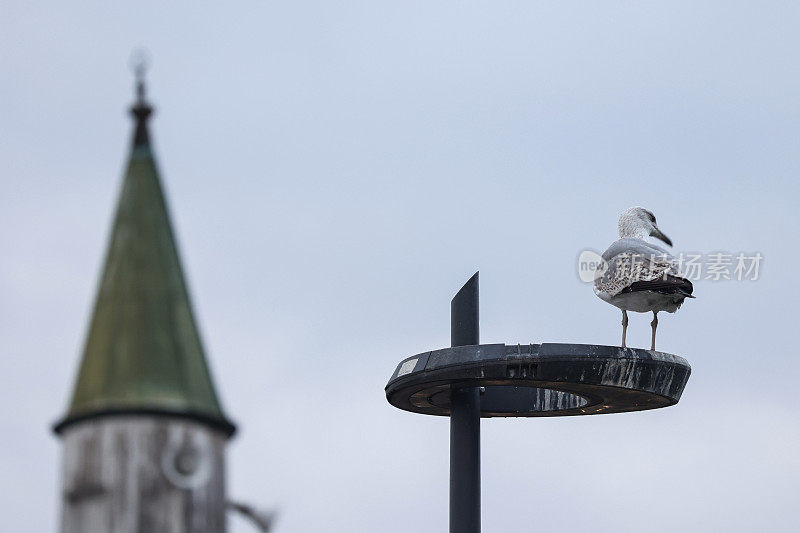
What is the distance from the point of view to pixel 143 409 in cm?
1046

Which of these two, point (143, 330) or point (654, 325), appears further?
point (654, 325)

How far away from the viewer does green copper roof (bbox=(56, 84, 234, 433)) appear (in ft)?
34.8

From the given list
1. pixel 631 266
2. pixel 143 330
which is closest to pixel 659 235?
pixel 631 266

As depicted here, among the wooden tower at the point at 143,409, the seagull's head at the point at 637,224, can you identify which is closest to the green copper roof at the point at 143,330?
the wooden tower at the point at 143,409

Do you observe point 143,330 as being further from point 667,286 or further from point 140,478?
point 667,286

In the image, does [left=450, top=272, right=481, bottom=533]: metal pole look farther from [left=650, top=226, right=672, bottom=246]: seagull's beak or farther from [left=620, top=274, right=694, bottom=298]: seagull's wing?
[left=650, top=226, right=672, bottom=246]: seagull's beak

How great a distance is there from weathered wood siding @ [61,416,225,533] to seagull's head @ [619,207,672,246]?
1331 cm

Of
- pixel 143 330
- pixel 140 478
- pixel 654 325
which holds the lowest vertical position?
pixel 140 478

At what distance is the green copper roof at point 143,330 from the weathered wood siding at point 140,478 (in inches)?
5.0

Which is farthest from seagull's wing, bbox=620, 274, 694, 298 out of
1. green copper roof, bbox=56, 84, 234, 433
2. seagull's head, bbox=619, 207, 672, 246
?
green copper roof, bbox=56, 84, 234, 433

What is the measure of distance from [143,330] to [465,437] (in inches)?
431

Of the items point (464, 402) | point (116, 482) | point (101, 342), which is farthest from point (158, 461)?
point (464, 402)

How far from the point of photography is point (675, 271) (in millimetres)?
20562

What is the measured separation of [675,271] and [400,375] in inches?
162
